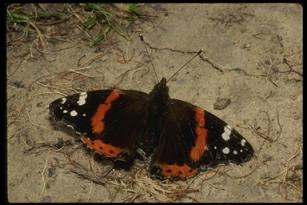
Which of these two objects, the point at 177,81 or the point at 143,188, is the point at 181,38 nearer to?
the point at 177,81

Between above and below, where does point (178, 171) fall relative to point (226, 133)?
below

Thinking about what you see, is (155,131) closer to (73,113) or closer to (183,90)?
(73,113)

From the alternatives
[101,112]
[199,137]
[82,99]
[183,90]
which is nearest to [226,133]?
[199,137]

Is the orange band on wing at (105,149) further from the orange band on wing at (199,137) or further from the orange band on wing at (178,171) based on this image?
the orange band on wing at (199,137)

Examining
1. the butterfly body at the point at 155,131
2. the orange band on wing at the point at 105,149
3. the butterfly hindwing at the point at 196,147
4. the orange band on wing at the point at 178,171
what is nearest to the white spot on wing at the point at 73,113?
the butterfly body at the point at 155,131

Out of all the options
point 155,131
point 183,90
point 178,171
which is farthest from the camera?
point 183,90
